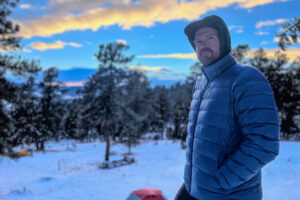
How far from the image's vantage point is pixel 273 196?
19.6ft

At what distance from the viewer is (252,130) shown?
1614 millimetres

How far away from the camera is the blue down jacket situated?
161 cm

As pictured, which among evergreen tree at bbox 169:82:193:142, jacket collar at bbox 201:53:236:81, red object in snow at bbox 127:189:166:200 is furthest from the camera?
evergreen tree at bbox 169:82:193:142

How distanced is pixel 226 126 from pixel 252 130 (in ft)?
0.66

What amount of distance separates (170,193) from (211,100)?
6.12 metres

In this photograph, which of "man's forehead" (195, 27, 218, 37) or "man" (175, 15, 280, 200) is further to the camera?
"man's forehead" (195, 27, 218, 37)

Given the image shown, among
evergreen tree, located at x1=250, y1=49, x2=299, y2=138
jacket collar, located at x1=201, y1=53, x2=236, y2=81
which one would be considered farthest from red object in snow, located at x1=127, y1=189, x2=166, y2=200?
evergreen tree, located at x1=250, y1=49, x2=299, y2=138

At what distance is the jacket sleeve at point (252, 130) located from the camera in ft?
5.25

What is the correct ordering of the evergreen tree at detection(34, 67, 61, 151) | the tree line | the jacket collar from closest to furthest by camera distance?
1. the jacket collar
2. the tree line
3. the evergreen tree at detection(34, 67, 61, 151)

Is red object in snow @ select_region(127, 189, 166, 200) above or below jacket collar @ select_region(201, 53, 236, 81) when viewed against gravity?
below

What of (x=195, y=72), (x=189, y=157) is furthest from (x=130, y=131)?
(x=189, y=157)

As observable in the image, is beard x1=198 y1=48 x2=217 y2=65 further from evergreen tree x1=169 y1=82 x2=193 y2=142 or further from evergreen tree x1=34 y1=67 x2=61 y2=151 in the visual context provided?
evergreen tree x1=34 y1=67 x2=61 y2=151

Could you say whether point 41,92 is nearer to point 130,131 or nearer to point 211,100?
point 130,131

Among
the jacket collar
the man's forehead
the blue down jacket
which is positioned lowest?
the blue down jacket
